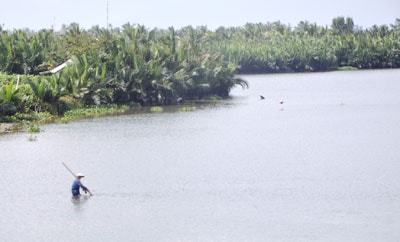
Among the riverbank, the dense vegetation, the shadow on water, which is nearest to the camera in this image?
the shadow on water

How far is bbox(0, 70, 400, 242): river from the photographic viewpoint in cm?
2575

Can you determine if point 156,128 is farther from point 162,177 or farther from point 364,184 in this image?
point 364,184

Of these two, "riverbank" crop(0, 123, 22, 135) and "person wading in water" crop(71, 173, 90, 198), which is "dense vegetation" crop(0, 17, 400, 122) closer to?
"riverbank" crop(0, 123, 22, 135)

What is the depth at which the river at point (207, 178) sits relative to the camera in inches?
1014

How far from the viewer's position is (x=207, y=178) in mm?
33406

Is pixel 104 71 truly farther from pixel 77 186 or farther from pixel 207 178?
pixel 77 186

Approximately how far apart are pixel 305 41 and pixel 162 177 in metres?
103

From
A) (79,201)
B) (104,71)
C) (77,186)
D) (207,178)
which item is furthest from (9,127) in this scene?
(79,201)

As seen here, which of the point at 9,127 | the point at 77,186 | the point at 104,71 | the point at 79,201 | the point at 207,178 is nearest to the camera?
the point at 79,201

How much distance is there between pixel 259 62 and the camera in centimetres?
12975

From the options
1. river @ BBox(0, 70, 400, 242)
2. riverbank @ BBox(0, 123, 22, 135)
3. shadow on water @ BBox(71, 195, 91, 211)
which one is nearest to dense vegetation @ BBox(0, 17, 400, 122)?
riverbank @ BBox(0, 123, 22, 135)

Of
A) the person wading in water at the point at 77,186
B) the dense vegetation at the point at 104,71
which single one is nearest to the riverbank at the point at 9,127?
the dense vegetation at the point at 104,71

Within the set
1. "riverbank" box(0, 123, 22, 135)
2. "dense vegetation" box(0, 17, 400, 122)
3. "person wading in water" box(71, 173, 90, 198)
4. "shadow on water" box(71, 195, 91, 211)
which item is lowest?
"shadow on water" box(71, 195, 91, 211)

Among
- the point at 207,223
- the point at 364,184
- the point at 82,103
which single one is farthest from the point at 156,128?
the point at 207,223
